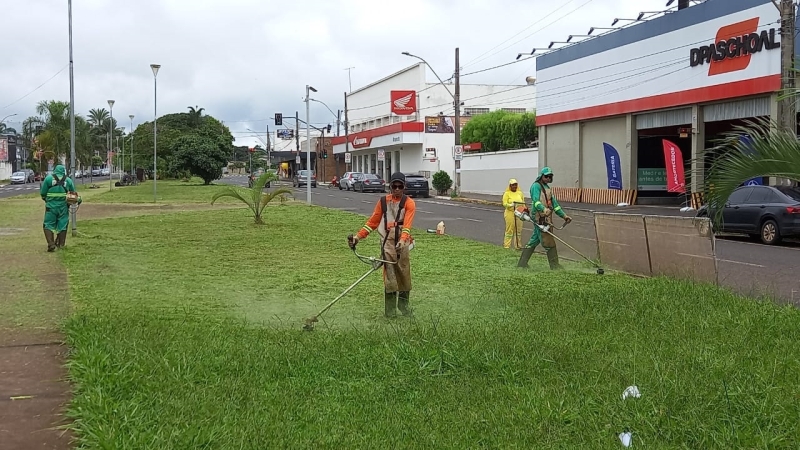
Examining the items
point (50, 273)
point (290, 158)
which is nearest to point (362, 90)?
point (290, 158)

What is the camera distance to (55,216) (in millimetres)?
14164

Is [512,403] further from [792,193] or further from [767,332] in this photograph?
[792,193]

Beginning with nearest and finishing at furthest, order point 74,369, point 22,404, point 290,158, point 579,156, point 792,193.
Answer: point 22,404, point 74,369, point 792,193, point 579,156, point 290,158

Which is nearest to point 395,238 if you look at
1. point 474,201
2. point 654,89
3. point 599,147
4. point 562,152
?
point 654,89

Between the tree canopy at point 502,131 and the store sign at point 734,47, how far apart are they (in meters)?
24.1

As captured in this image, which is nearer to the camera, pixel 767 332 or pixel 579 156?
pixel 767 332

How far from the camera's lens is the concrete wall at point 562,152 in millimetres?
37906

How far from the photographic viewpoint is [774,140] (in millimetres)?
7020

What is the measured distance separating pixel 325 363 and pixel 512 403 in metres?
1.66

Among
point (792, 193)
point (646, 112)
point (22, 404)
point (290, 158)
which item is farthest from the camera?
point (290, 158)

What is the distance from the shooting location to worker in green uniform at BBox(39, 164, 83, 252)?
14.0m

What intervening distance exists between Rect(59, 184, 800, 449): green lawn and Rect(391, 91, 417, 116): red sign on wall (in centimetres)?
5098

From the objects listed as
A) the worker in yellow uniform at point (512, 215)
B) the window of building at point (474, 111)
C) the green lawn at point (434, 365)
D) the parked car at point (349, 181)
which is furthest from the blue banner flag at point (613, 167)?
the window of building at point (474, 111)

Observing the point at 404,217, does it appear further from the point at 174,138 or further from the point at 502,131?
the point at 174,138
